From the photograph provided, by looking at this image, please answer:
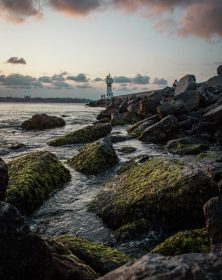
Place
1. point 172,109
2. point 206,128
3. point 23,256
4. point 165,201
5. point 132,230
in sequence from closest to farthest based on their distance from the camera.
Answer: point 23,256 → point 132,230 → point 165,201 → point 206,128 → point 172,109

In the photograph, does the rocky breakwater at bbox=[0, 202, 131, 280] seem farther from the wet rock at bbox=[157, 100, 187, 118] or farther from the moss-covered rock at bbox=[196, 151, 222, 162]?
the wet rock at bbox=[157, 100, 187, 118]

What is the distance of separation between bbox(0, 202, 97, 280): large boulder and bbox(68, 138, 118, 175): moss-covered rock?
8.45 meters

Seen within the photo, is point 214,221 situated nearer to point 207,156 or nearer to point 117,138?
point 207,156

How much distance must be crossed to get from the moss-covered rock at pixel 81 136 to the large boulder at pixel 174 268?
17.6m

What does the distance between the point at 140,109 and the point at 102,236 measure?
25581 millimetres

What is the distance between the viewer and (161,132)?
20.9m

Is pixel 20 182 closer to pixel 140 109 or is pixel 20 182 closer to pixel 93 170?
pixel 93 170

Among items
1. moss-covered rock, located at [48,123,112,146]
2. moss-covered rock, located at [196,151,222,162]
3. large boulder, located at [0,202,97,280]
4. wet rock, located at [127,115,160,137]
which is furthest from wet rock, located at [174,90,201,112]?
Answer: large boulder, located at [0,202,97,280]

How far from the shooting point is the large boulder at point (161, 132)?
2075 centimetres

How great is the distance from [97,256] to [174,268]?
2999 millimetres

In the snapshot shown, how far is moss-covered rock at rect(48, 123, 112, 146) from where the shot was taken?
20.6 m

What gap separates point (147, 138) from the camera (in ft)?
69.1

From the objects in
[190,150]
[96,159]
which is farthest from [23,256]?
[190,150]

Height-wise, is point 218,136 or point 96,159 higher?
point 218,136
